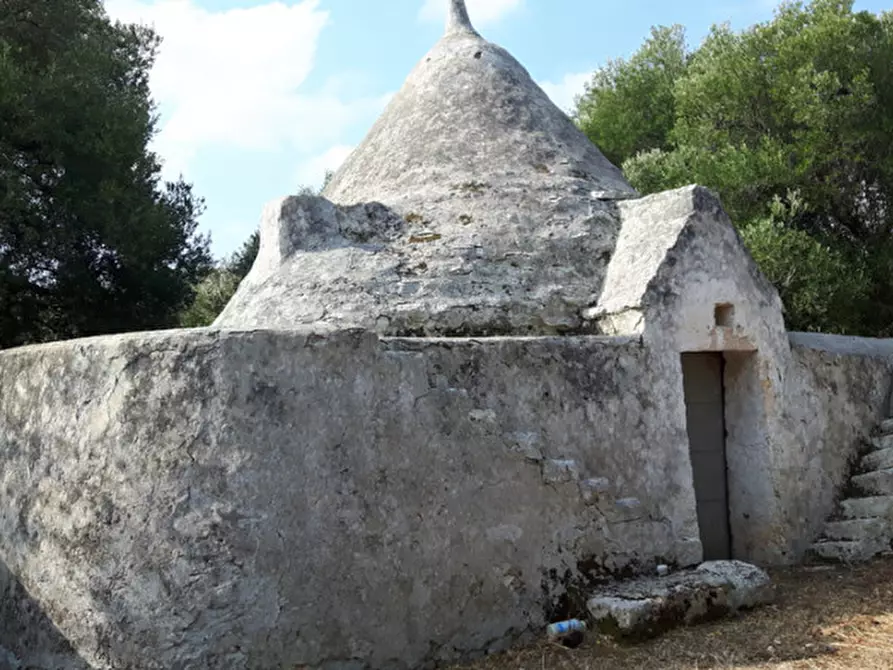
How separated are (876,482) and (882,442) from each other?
604mm

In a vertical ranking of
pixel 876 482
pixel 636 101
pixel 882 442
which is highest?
pixel 636 101

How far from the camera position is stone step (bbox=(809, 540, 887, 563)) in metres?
6.63

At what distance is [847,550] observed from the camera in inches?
262

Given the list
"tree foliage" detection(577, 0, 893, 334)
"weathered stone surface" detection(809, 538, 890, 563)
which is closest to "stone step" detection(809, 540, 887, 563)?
"weathered stone surface" detection(809, 538, 890, 563)

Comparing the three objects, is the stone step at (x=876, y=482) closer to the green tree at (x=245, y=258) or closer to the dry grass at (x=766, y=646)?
the dry grass at (x=766, y=646)

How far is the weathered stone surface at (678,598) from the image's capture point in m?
4.85

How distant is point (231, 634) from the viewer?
13.9ft

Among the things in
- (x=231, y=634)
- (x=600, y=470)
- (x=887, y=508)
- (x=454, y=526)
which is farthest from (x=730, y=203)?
(x=231, y=634)

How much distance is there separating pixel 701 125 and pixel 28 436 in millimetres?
13208

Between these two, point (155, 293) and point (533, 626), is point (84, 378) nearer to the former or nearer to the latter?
point (533, 626)

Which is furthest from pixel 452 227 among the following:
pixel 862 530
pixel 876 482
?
pixel 876 482

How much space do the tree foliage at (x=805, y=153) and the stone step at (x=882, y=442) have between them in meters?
6.02

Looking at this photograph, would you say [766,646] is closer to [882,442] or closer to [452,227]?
[452,227]

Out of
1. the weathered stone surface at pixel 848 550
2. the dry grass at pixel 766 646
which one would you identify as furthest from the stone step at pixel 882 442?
the dry grass at pixel 766 646
